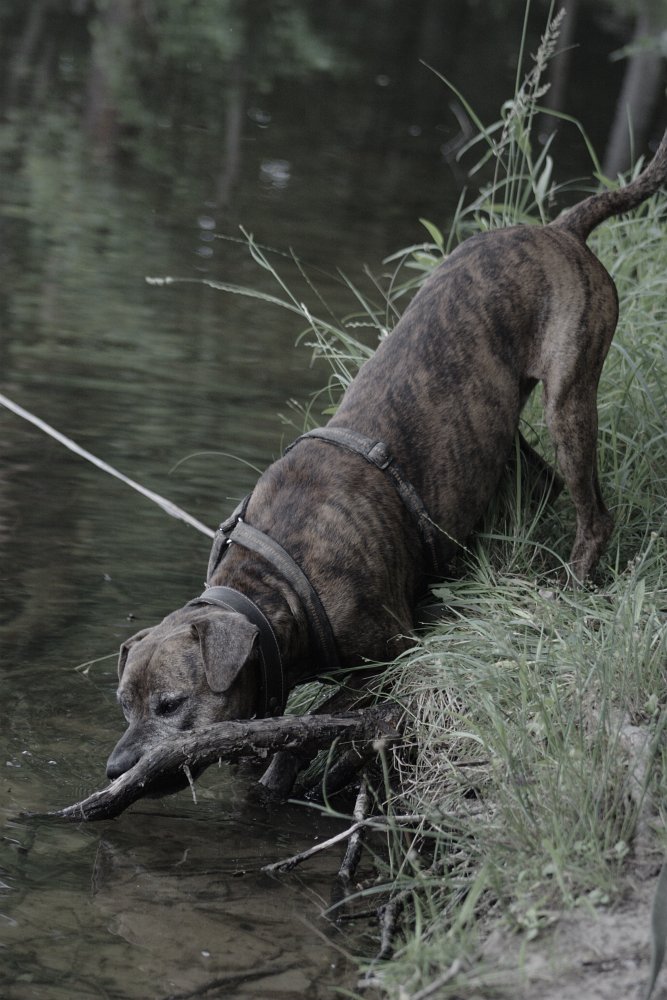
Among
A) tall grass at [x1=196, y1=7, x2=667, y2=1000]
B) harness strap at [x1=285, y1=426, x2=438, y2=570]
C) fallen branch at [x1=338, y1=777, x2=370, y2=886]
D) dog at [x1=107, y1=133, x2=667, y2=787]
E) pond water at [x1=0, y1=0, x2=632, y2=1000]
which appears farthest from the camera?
harness strap at [x1=285, y1=426, x2=438, y2=570]

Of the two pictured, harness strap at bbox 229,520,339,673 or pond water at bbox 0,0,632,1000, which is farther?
harness strap at bbox 229,520,339,673

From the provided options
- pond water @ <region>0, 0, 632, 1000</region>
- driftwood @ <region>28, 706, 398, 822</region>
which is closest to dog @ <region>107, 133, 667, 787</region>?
driftwood @ <region>28, 706, 398, 822</region>

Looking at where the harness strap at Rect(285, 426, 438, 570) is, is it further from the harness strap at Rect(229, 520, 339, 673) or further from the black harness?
the harness strap at Rect(229, 520, 339, 673)

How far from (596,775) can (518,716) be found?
441mm

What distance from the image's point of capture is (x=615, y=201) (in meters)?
5.71

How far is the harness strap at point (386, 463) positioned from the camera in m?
5.16

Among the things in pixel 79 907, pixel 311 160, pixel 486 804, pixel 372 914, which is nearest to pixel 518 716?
pixel 486 804

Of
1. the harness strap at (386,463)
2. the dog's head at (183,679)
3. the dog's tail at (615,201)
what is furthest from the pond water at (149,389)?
the dog's tail at (615,201)

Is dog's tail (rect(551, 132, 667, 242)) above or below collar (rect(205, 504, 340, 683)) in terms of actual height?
above

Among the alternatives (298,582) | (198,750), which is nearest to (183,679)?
(198,750)

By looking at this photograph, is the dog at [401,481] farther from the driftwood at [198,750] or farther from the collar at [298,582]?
the driftwood at [198,750]

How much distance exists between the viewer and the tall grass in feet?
11.7

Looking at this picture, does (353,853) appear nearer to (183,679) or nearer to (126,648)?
(183,679)

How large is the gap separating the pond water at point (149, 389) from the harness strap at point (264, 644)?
38cm
